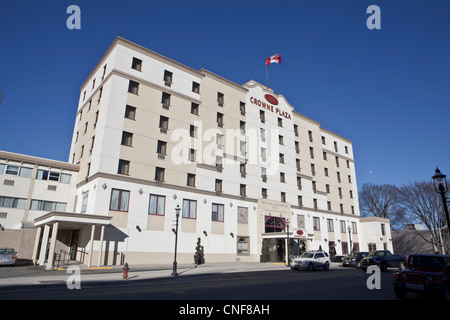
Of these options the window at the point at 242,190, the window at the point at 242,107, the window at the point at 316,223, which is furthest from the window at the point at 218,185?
the window at the point at 316,223

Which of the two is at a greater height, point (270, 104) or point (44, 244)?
point (270, 104)

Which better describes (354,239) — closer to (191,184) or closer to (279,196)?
(279,196)

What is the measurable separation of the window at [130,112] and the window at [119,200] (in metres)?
8.06

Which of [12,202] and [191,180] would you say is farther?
[191,180]

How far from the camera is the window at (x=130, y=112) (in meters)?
32.1

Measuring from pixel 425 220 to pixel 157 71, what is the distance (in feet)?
176

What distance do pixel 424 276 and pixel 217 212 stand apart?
89.6ft

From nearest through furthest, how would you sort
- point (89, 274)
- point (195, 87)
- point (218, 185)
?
1. point (89, 274)
2. point (218, 185)
3. point (195, 87)

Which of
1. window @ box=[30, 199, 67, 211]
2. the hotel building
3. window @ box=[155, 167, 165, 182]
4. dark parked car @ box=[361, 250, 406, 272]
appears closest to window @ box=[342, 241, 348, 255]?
the hotel building

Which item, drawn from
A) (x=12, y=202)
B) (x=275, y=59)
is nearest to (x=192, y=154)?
(x=12, y=202)

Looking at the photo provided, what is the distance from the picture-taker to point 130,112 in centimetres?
3241

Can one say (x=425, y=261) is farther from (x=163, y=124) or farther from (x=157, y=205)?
(x=163, y=124)

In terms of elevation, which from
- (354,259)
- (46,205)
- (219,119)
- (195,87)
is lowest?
(354,259)
